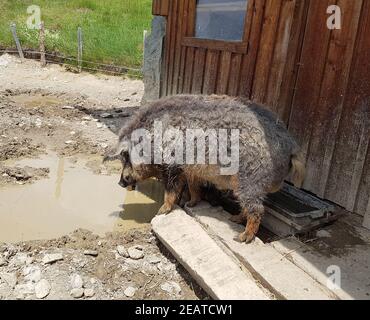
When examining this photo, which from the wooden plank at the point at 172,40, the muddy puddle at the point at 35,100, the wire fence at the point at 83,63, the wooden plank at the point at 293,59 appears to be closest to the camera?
the wooden plank at the point at 293,59

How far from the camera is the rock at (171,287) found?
3.64m

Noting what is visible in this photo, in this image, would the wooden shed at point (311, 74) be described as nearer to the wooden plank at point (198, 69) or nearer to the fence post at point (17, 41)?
the wooden plank at point (198, 69)

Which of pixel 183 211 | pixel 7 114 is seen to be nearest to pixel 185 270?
pixel 183 211

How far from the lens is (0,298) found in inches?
131

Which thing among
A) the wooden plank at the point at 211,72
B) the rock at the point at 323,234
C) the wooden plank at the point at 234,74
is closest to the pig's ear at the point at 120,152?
the wooden plank at the point at 234,74

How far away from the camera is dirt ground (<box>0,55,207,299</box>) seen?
357cm

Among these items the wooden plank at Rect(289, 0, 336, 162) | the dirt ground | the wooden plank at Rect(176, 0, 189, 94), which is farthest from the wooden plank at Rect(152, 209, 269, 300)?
the wooden plank at Rect(176, 0, 189, 94)

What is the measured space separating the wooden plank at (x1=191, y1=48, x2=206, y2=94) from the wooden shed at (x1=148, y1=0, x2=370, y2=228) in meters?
0.21

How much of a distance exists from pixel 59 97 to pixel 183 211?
25.1 feet

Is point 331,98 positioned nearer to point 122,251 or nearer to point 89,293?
point 122,251

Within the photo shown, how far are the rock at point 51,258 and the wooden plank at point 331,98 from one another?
9.80 ft

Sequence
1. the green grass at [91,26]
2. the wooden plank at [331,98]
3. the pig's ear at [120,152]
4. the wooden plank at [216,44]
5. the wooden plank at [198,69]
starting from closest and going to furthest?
the wooden plank at [331,98], the pig's ear at [120,152], the wooden plank at [216,44], the wooden plank at [198,69], the green grass at [91,26]

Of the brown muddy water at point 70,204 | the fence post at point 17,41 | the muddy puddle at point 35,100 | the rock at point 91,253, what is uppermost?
the fence post at point 17,41
